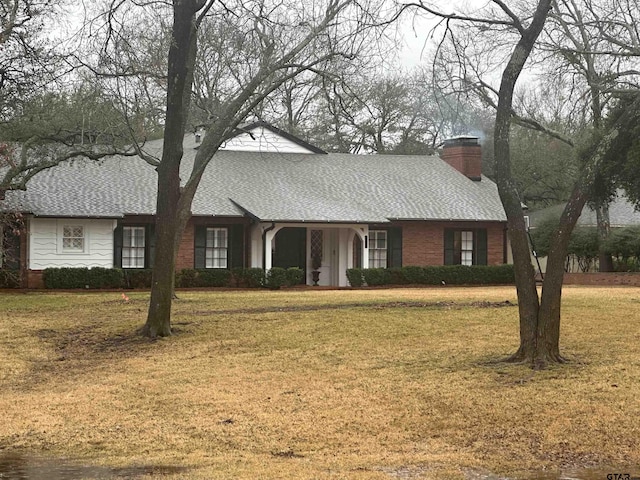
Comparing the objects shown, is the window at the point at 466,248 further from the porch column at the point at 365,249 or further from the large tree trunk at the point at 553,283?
the large tree trunk at the point at 553,283

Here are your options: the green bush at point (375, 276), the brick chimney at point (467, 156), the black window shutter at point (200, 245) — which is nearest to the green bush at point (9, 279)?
the black window shutter at point (200, 245)

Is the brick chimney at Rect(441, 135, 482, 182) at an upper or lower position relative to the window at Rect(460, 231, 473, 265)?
upper

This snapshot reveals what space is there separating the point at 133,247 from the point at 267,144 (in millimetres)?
8724

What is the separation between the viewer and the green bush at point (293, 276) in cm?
3412

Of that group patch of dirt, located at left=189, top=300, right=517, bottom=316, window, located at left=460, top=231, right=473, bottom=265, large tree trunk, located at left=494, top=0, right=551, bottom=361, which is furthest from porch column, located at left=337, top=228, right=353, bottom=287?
large tree trunk, located at left=494, top=0, right=551, bottom=361

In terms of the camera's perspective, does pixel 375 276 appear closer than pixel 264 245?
No

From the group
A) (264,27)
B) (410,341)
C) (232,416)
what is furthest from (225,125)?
(232,416)

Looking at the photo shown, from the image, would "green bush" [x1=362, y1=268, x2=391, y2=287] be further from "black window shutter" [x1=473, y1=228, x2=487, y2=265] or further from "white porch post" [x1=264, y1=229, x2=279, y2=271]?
"black window shutter" [x1=473, y1=228, x2=487, y2=265]

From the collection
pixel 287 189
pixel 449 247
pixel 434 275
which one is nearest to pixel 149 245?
pixel 287 189

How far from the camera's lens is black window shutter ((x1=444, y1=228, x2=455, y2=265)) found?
39000 millimetres

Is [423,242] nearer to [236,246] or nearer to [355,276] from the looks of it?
[355,276]

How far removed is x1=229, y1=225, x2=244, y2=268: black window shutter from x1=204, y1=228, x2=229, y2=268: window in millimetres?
176

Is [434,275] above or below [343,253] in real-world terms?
below

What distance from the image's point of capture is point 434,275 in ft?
120
